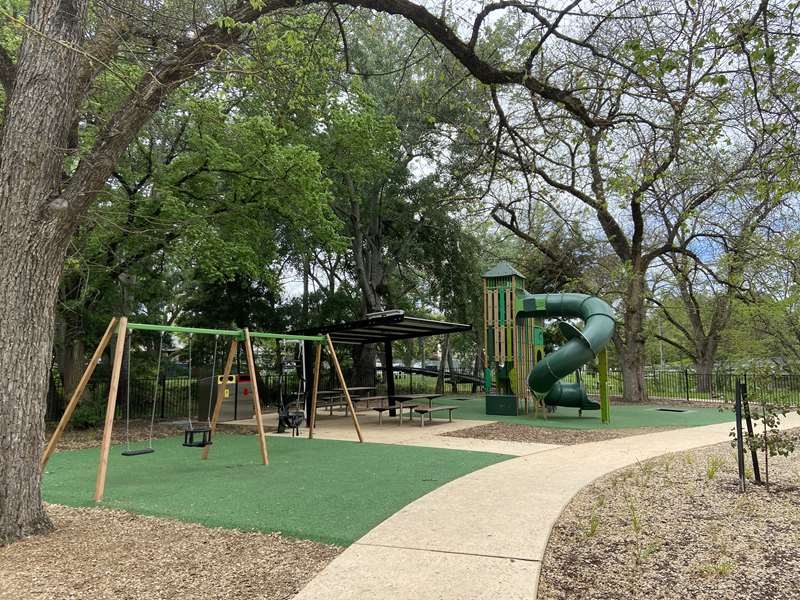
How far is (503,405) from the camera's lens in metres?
16.4

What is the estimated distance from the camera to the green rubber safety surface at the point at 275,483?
18.1 ft

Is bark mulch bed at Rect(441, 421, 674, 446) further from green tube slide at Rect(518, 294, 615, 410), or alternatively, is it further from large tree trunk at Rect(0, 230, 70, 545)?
large tree trunk at Rect(0, 230, 70, 545)

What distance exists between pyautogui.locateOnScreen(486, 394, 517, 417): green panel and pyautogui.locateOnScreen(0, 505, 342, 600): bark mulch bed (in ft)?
39.8

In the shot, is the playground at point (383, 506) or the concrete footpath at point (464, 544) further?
the playground at point (383, 506)

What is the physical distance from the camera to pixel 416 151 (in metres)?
23.8

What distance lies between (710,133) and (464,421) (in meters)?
10.3

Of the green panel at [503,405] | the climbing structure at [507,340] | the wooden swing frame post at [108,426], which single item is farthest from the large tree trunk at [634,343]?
the wooden swing frame post at [108,426]

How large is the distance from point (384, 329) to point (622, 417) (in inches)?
297

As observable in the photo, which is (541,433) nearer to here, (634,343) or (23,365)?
(23,365)

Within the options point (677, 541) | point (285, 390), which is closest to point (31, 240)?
point (677, 541)

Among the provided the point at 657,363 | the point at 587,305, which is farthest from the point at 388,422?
the point at 657,363

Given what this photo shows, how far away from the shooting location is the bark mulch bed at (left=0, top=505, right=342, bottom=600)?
12.4 ft

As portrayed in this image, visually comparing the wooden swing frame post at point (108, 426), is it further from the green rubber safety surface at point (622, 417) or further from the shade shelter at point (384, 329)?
the green rubber safety surface at point (622, 417)

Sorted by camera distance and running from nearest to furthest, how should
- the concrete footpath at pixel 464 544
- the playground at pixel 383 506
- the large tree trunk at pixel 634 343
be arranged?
the concrete footpath at pixel 464 544
the playground at pixel 383 506
the large tree trunk at pixel 634 343
